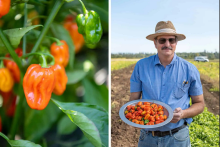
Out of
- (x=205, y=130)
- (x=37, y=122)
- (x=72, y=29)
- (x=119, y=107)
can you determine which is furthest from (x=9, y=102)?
(x=205, y=130)

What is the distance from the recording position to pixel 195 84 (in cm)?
105

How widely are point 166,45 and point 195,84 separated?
8.9 inches

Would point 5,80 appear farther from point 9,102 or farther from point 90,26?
point 90,26

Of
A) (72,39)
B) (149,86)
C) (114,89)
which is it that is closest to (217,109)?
(149,86)

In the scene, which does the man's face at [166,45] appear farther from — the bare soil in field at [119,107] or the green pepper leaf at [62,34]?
the green pepper leaf at [62,34]

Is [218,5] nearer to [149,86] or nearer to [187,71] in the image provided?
[187,71]

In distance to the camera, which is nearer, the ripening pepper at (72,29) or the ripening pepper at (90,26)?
the ripening pepper at (90,26)

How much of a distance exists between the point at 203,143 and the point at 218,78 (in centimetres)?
37

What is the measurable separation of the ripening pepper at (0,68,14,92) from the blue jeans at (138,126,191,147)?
Result: 2.05ft

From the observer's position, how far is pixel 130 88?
3.58 ft

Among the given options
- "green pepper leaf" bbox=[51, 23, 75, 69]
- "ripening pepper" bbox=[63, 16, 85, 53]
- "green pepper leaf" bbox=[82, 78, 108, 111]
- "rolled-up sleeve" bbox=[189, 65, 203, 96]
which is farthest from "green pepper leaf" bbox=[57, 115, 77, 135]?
"rolled-up sleeve" bbox=[189, 65, 203, 96]

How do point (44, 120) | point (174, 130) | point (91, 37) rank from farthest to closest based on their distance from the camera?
point (174, 130)
point (44, 120)
point (91, 37)

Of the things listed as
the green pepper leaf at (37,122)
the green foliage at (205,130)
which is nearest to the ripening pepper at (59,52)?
the green pepper leaf at (37,122)

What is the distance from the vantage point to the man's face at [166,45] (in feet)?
3.41
